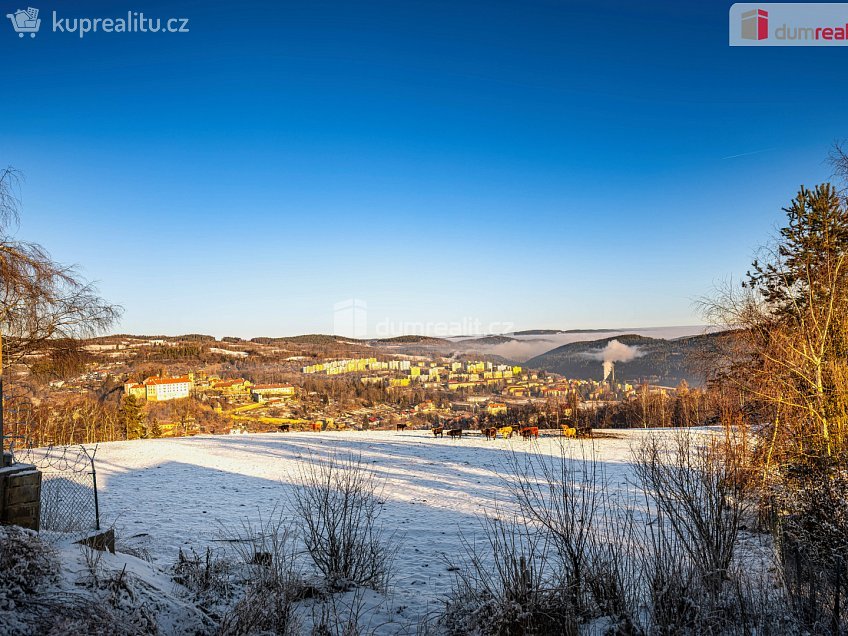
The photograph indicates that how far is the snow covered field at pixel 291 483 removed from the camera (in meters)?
7.37

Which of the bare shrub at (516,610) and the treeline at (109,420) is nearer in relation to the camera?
the bare shrub at (516,610)

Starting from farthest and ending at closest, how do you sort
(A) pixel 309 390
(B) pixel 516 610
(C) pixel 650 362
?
(A) pixel 309 390 → (C) pixel 650 362 → (B) pixel 516 610

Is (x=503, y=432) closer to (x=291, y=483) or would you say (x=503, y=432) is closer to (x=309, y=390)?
(x=291, y=483)

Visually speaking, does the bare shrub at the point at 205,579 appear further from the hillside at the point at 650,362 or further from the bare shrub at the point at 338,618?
the hillside at the point at 650,362

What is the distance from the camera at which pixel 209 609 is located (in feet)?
15.3

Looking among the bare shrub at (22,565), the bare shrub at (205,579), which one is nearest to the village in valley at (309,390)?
the bare shrub at (205,579)

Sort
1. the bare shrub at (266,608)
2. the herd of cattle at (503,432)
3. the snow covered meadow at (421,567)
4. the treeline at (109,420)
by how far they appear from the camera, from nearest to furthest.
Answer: the snow covered meadow at (421,567)
the bare shrub at (266,608)
the treeline at (109,420)
the herd of cattle at (503,432)

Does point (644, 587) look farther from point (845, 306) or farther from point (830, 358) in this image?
point (845, 306)

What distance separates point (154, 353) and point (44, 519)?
2974cm

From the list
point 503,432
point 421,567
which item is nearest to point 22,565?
point 421,567

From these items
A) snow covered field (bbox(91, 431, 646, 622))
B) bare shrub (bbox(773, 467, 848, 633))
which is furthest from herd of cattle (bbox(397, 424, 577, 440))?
bare shrub (bbox(773, 467, 848, 633))

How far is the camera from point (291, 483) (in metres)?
12.2

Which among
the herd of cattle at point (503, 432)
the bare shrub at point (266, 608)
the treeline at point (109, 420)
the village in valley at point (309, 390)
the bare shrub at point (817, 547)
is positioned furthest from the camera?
the village in valley at point (309, 390)

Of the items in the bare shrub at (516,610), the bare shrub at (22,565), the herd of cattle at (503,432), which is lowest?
the herd of cattle at (503,432)
